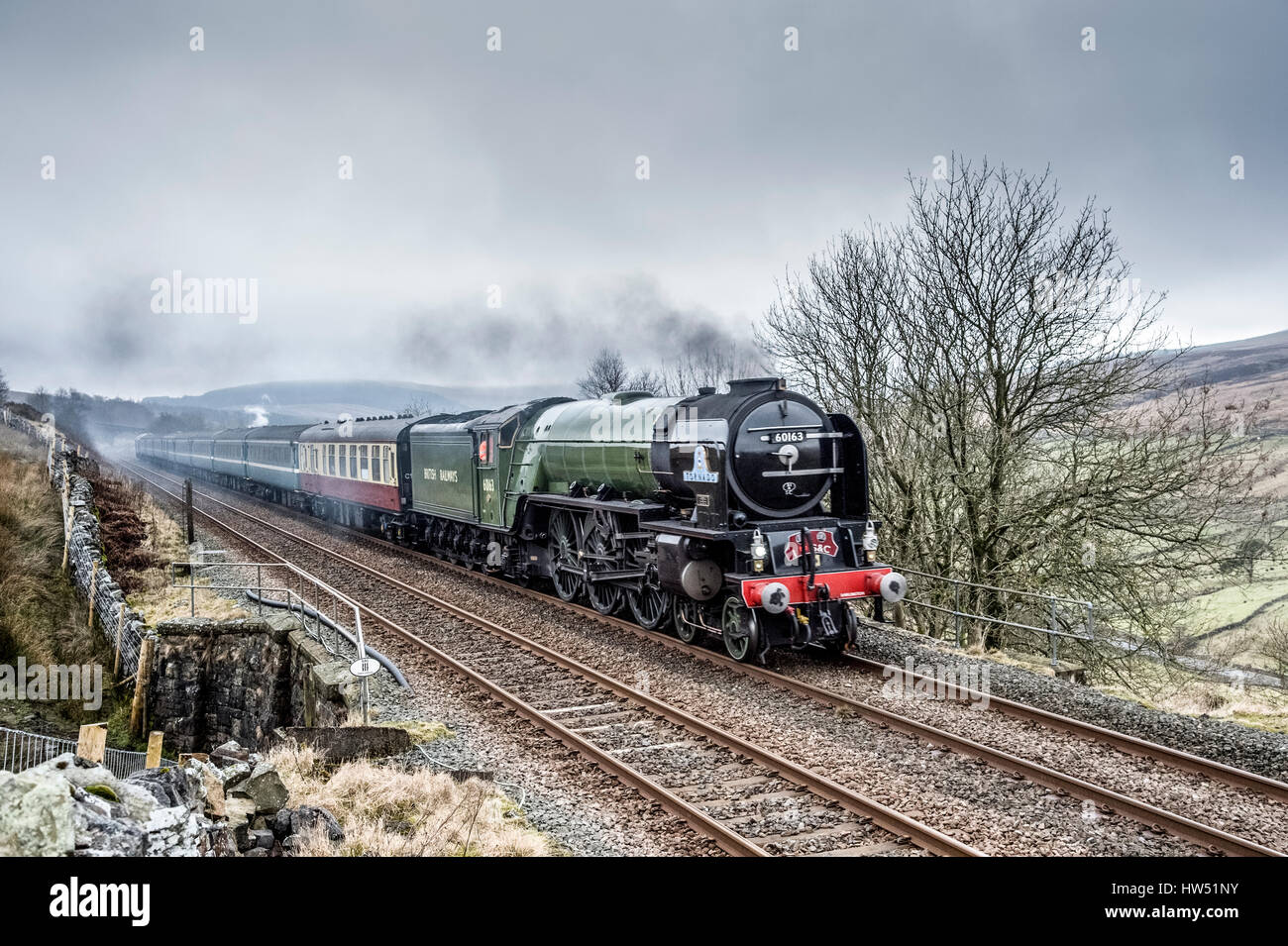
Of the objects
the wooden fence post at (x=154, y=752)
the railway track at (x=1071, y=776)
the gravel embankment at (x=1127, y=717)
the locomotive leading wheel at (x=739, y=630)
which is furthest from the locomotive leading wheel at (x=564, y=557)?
the wooden fence post at (x=154, y=752)

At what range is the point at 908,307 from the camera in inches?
670

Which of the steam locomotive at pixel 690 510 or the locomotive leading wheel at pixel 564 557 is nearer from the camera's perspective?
the steam locomotive at pixel 690 510

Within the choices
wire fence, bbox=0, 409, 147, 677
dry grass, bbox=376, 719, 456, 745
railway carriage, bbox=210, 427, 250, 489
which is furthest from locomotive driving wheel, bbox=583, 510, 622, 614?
railway carriage, bbox=210, 427, 250, 489

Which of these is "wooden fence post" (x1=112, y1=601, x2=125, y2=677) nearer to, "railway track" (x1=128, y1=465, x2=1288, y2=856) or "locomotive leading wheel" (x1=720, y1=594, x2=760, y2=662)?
"railway track" (x1=128, y1=465, x2=1288, y2=856)

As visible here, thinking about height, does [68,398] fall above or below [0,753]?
above

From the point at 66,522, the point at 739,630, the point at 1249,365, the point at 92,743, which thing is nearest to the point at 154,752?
the point at 92,743

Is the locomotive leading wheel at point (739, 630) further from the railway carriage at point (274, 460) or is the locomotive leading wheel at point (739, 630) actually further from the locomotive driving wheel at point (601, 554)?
the railway carriage at point (274, 460)

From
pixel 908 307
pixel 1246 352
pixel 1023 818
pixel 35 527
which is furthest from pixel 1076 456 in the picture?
pixel 1246 352

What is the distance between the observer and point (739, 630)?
33.0ft

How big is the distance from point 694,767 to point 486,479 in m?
10.4

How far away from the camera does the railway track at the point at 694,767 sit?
5672 millimetres

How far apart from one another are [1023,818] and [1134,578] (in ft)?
29.5

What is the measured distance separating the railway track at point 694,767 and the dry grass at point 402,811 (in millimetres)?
1218
